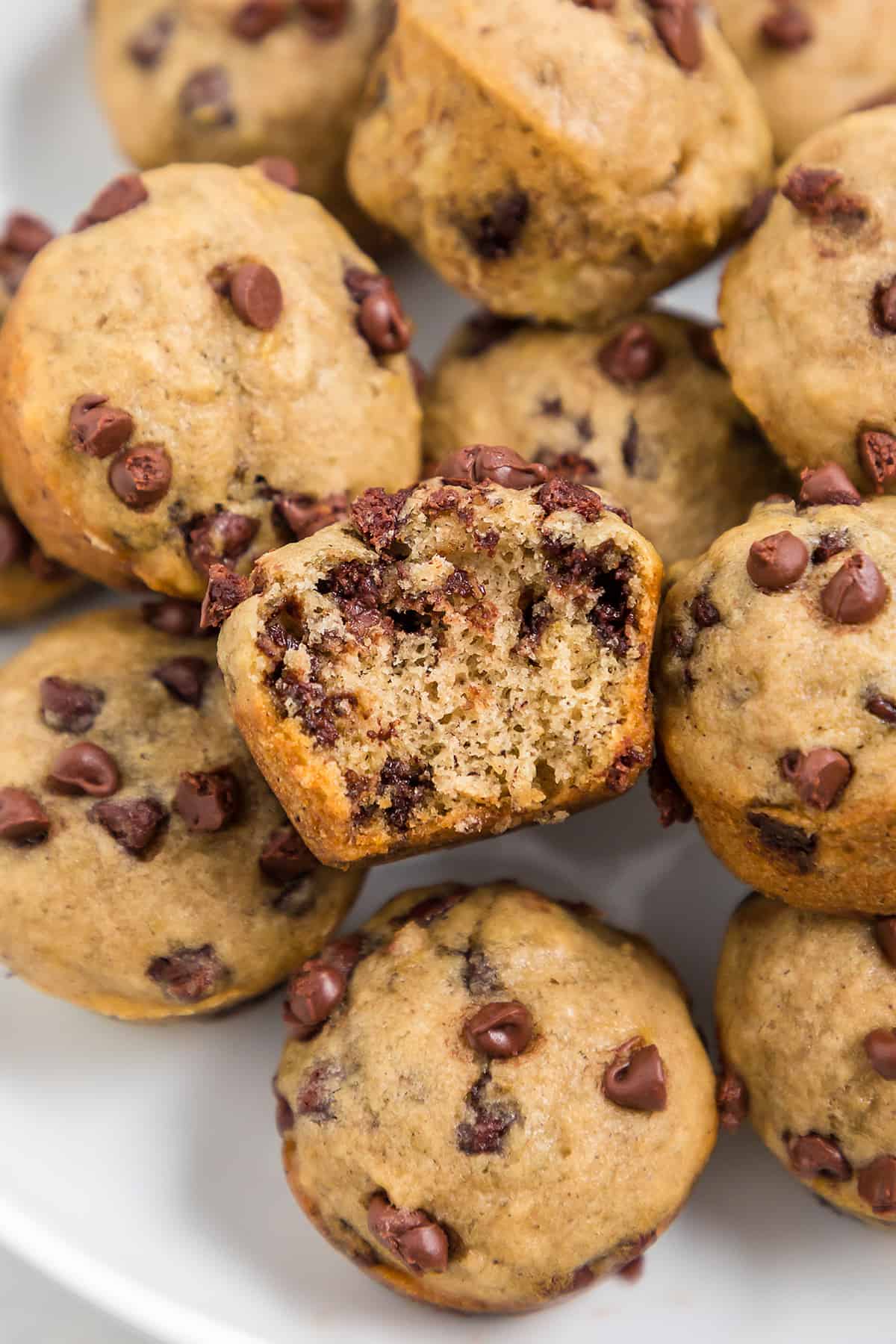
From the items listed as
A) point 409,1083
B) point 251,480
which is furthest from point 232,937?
point 251,480

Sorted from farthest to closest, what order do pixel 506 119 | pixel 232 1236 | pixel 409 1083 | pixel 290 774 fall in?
pixel 232 1236 → pixel 506 119 → pixel 409 1083 → pixel 290 774

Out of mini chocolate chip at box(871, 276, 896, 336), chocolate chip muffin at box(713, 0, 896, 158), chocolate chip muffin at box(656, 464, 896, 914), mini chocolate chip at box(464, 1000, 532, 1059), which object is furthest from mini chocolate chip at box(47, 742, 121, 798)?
chocolate chip muffin at box(713, 0, 896, 158)

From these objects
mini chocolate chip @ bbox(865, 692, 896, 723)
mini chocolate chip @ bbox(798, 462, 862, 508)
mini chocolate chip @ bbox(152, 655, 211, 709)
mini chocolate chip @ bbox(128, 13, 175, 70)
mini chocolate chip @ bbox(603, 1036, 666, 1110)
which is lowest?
mini chocolate chip @ bbox(603, 1036, 666, 1110)

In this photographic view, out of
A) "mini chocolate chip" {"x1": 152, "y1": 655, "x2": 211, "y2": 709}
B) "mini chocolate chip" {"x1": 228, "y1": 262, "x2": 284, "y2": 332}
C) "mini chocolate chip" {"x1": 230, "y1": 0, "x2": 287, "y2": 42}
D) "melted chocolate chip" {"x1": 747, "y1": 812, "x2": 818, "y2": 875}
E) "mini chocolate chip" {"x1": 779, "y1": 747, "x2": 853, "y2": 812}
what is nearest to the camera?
"mini chocolate chip" {"x1": 779, "y1": 747, "x2": 853, "y2": 812}

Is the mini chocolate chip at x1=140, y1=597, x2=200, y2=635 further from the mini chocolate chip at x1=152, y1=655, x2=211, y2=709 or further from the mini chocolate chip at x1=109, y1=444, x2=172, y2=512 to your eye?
the mini chocolate chip at x1=109, y1=444, x2=172, y2=512

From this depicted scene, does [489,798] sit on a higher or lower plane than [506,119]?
lower

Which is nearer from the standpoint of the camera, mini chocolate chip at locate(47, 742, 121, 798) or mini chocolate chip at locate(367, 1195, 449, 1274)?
mini chocolate chip at locate(367, 1195, 449, 1274)

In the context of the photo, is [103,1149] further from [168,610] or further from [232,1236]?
[168,610]

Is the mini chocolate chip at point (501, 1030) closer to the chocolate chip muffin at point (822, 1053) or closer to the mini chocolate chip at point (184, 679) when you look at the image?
the chocolate chip muffin at point (822, 1053)

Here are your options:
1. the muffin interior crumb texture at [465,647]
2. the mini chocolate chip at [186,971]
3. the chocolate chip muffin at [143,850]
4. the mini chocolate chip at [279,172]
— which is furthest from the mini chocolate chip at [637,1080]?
the mini chocolate chip at [279,172]
